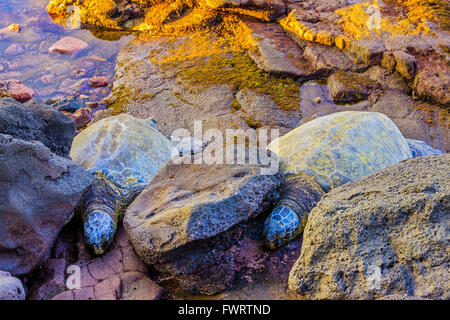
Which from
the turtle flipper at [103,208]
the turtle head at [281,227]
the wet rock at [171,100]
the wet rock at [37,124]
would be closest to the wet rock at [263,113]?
the wet rock at [171,100]

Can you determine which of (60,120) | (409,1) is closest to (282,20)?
(409,1)

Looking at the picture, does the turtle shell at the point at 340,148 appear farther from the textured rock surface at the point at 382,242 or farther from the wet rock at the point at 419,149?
the textured rock surface at the point at 382,242

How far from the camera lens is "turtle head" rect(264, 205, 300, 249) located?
295cm

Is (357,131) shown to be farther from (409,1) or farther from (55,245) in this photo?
(409,1)

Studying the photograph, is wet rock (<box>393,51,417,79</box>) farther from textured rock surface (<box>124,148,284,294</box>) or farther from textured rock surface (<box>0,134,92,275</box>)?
textured rock surface (<box>0,134,92,275</box>)

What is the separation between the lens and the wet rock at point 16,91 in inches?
260

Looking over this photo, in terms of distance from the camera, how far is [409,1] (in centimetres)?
750

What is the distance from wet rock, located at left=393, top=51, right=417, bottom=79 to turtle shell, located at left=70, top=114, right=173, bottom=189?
4.58 m

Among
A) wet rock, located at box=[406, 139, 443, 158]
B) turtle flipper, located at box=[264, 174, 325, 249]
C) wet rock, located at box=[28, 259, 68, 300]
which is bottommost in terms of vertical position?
wet rock, located at box=[406, 139, 443, 158]

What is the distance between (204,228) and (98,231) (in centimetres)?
104

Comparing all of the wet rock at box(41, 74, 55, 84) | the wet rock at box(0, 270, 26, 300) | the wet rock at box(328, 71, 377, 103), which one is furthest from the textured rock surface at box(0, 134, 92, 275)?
the wet rock at box(41, 74, 55, 84)

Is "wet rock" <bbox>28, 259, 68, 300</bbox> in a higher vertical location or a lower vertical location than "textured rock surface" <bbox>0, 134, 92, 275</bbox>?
lower

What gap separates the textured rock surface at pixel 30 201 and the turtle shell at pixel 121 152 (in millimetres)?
839

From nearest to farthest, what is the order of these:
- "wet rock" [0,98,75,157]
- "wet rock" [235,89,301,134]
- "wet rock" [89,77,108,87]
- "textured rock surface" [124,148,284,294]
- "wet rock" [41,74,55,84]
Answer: "textured rock surface" [124,148,284,294]
"wet rock" [0,98,75,157]
"wet rock" [235,89,301,134]
"wet rock" [89,77,108,87]
"wet rock" [41,74,55,84]
